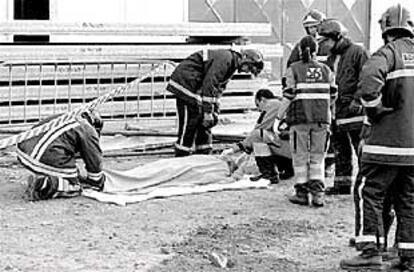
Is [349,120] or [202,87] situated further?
[202,87]

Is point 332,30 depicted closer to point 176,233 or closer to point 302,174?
point 302,174

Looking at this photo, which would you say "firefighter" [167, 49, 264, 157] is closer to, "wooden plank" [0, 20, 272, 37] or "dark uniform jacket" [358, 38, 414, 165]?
"wooden plank" [0, 20, 272, 37]

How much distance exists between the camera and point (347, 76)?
890 centimetres

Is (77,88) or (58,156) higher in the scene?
(77,88)

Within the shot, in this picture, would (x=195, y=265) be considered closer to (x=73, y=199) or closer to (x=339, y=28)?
(x=73, y=199)

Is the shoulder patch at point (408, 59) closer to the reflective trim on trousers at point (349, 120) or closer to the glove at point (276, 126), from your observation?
the reflective trim on trousers at point (349, 120)

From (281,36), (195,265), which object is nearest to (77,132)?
(195,265)

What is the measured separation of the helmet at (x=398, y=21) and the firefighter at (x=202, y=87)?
3441 millimetres

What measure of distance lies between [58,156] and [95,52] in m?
4.85

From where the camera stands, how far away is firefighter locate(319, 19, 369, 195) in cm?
885

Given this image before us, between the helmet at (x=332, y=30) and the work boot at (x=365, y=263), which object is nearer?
the work boot at (x=365, y=263)

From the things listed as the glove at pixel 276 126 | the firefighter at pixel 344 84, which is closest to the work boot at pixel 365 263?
the firefighter at pixel 344 84

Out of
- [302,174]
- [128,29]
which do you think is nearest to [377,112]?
[302,174]

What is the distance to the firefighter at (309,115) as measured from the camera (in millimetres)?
8578
